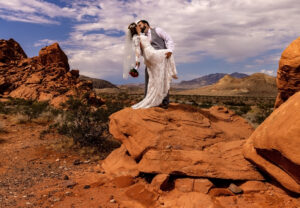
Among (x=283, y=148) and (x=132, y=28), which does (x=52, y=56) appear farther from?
(x=283, y=148)

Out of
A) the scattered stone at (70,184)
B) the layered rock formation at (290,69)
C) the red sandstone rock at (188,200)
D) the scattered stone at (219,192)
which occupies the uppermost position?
the layered rock formation at (290,69)

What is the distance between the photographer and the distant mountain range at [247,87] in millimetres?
64875

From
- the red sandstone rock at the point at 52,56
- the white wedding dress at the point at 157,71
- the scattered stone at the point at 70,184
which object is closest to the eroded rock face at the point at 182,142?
the white wedding dress at the point at 157,71

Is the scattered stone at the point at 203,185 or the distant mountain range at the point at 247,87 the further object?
the distant mountain range at the point at 247,87

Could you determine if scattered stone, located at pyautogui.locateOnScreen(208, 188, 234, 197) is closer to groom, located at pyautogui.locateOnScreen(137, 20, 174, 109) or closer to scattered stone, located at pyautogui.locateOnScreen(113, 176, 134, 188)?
scattered stone, located at pyautogui.locateOnScreen(113, 176, 134, 188)

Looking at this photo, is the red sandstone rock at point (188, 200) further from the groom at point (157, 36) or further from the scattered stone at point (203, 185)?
the groom at point (157, 36)

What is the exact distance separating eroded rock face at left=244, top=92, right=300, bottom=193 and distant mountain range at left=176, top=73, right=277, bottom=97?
210 ft

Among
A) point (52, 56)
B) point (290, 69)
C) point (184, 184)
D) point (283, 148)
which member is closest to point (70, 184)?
point (184, 184)

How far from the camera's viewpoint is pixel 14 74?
840 inches

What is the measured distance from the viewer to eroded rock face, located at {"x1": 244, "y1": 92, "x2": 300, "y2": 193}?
2779mm

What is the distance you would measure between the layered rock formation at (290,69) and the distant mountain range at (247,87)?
6344cm

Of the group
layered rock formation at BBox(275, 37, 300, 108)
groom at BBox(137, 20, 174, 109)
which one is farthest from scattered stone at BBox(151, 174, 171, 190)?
layered rock formation at BBox(275, 37, 300, 108)

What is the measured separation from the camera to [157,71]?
5.28 meters

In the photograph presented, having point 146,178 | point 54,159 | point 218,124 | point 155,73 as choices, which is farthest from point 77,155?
point 218,124
